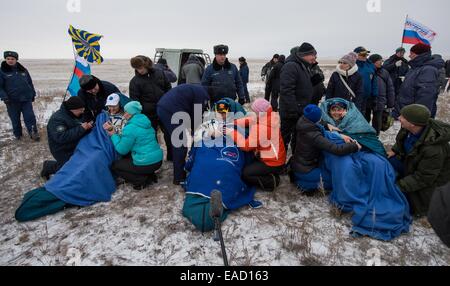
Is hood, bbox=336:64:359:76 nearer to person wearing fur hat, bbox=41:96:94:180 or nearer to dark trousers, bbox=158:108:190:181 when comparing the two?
→ dark trousers, bbox=158:108:190:181

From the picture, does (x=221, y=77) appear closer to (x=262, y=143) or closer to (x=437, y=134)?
(x=262, y=143)

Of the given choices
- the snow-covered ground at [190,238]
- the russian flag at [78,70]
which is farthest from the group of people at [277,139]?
the russian flag at [78,70]

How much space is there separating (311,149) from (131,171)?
2486mm

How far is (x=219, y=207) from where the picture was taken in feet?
7.79

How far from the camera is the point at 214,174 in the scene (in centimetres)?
316

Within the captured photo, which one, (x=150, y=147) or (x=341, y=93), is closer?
(x=150, y=147)

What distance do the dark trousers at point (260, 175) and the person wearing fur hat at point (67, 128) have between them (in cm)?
232

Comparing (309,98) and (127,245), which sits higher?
(309,98)

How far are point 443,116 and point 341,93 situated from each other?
5.96 metres

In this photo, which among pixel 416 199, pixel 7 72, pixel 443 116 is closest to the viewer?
pixel 416 199

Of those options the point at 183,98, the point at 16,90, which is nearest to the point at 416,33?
the point at 183,98

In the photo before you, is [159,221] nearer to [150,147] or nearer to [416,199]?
[150,147]

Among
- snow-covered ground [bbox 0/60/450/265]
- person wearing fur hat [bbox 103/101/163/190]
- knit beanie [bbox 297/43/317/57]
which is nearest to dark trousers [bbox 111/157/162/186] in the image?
person wearing fur hat [bbox 103/101/163/190]
